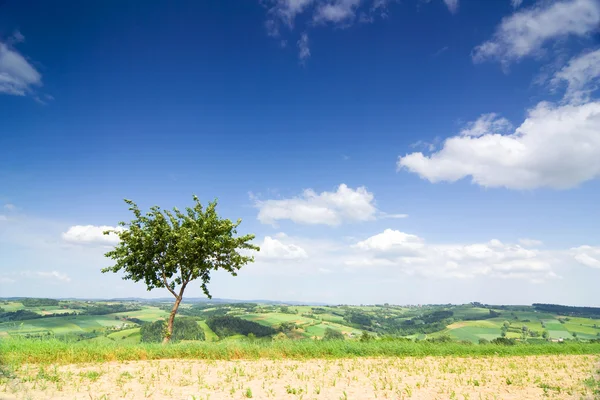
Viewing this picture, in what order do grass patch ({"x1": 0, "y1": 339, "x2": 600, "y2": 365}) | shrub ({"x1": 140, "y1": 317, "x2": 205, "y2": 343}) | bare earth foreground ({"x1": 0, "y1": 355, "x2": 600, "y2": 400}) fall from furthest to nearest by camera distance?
shrub ({"x1": 140, "y1": 317, "x2": 205, "y2": 343}) → grass patch ({"x1": 0, "y1": 339, "x2": 600, "y2": 365}) → bare earth foreground ({"x1": 0, "y1": 355, "x2": 600, "y2": 400})

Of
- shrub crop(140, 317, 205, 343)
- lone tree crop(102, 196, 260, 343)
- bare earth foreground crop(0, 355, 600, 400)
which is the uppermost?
lone tree crop(102, 196, 260, 343)

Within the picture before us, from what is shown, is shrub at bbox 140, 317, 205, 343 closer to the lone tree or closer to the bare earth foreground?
the lone tree

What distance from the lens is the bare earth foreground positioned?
14148 mm

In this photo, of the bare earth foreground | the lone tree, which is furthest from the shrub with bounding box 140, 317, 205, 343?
the bare earth foreground

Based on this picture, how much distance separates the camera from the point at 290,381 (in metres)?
17.0

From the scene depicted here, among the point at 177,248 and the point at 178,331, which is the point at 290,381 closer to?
the point at 177,248

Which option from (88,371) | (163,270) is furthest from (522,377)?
(163,270)

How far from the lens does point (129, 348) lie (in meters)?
22.8

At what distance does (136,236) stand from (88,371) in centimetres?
1642

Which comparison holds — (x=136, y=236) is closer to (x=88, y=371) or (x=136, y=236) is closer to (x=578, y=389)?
(x=88, y=371)

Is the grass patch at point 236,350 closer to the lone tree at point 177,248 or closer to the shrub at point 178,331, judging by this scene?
the lone tree at point 177,248

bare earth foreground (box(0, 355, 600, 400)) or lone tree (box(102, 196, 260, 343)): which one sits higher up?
lone tree (box(102, 196, 260, 343))


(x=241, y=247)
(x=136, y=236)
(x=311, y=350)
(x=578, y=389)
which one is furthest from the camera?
(x=241, y=247)

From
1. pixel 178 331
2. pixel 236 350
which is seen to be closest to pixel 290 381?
pixel 236 350
